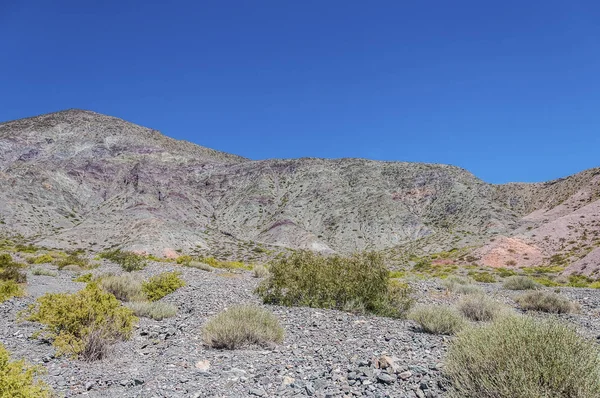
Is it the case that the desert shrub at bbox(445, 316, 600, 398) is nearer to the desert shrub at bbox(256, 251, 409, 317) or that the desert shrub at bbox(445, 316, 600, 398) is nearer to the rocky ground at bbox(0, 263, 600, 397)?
the rocky ground at bbox(0, 263, 600, 397)

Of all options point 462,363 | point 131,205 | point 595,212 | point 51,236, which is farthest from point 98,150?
point 462,363

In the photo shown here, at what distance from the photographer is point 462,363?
5090 mm

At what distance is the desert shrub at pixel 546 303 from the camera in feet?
46.7

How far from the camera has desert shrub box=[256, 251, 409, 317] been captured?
482 inches

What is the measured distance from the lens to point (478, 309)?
1130 cm

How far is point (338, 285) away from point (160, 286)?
25.0 ft

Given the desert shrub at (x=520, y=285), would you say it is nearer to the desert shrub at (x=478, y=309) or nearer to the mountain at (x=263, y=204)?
the desert shrub at (x=478, y=309)

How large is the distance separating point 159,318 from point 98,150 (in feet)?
405

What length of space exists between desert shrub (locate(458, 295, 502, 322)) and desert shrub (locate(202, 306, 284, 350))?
5792mm

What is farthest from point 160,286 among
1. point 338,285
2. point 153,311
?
point 338,285

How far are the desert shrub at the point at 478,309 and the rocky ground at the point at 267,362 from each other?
206 centimetres

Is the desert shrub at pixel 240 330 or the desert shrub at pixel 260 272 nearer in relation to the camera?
the desert shrub at pixel 240 330

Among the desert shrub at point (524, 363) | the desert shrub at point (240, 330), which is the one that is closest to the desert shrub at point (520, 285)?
the desert shrub at point (240, 330)

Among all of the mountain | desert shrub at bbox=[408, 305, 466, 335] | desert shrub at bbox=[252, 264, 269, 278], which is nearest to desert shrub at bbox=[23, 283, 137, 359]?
desert shrub at bbox=[408, 305, 466, 335]
